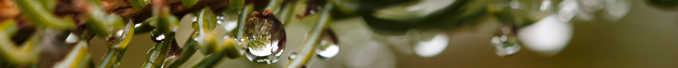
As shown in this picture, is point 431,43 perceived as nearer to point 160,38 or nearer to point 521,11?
point 521,11

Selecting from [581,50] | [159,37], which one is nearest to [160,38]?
[159,37]

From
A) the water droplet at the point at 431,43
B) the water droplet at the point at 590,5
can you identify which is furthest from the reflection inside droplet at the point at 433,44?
the water droplet at the point at 590,5

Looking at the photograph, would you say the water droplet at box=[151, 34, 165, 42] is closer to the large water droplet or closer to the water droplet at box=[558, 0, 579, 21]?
the large water droplet

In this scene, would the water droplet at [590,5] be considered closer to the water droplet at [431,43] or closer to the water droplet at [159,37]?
the water droplet at [431,43]

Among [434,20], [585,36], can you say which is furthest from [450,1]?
[585,36]

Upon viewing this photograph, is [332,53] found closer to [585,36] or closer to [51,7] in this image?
[51,7]

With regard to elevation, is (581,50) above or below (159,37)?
above

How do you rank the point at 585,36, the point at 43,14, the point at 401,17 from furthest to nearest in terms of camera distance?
the point at 585,36 → the point at 401,17 → the point at 43,14
